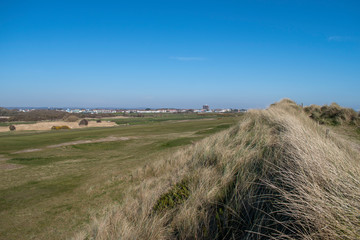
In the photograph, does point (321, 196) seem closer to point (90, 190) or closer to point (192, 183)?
point (192, 183)

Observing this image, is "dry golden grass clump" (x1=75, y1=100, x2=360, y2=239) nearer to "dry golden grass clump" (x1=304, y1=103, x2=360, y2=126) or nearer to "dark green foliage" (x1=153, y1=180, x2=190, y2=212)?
"dark green foliage" (x1=153, y1=180, x2=190, y2=212)

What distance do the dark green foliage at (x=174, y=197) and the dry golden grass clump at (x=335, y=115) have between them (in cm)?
1271

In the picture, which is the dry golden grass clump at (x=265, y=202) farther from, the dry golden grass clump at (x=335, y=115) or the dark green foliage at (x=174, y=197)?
the dry golden grass clump at (x=335, y=115)

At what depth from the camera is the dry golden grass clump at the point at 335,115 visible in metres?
13.1

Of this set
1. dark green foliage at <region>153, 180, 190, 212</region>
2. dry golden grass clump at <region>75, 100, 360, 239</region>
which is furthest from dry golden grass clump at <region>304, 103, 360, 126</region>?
dark green foliage at <region>153, 180, 190, 212</region>

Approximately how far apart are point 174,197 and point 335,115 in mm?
14537

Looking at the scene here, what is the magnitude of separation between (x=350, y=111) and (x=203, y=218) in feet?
49.9

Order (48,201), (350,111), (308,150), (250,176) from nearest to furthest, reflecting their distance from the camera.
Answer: (308,150) → (250,176) → (48,201) → (350,111)

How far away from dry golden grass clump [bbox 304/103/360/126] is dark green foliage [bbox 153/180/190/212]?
1271 centimetres

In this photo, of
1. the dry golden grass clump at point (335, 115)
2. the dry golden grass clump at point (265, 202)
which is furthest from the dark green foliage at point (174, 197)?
the dry golden grass clump at point (335, 115)

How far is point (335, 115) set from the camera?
46.9 feet

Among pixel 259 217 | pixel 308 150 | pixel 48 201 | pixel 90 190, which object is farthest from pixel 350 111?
pixel 48 201

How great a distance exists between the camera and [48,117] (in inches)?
4535

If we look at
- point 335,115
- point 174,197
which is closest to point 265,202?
point 174,197
